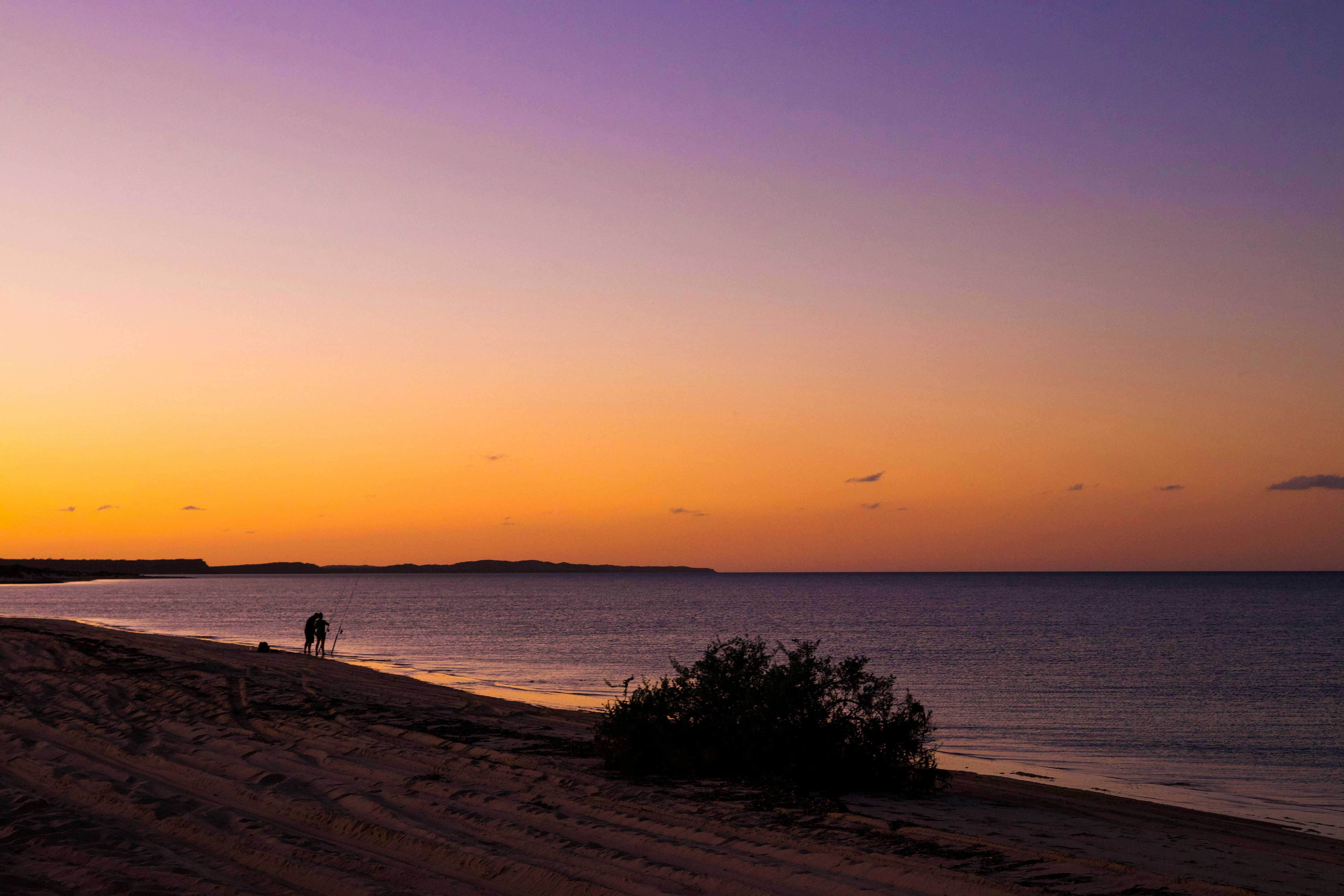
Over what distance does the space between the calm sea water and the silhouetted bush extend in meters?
7.99

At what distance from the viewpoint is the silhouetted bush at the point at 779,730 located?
10.0 meters

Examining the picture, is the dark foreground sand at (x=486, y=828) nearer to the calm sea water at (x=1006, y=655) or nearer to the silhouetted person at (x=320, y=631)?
the calm sea water at (x=1006, y=655)

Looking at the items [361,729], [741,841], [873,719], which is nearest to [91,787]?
[361,729]

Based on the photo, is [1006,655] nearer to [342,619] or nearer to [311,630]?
[311,630]

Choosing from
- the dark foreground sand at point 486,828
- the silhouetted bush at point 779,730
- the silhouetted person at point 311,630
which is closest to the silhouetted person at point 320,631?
the silhouetted person at point 311,630

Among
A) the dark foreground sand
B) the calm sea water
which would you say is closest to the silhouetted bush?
the dark foreground sand

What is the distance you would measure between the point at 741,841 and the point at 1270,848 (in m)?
5.81

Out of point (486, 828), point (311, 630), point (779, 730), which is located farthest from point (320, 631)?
point (486, 828)

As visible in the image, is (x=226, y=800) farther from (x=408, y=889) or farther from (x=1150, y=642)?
(x=1150, y=642)

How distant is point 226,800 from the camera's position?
863cm

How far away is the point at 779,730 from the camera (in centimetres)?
1008

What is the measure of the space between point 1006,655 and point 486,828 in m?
38.8

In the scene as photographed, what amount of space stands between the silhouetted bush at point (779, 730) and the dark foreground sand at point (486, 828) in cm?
49

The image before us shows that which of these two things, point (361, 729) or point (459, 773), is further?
Answer: point (361, 729)
